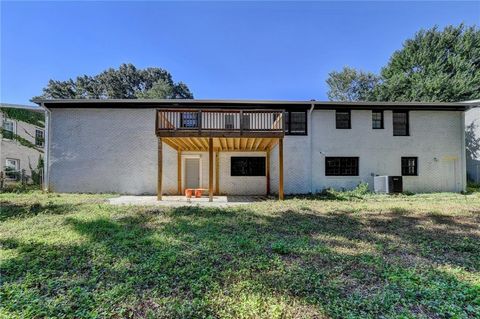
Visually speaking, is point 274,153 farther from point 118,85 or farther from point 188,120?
point 118,85

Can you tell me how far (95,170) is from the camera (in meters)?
12.7

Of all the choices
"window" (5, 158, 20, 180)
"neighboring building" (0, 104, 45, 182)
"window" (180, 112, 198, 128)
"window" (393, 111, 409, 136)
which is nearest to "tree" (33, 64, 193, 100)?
"neighboring building" (0, 104, 45, 182)

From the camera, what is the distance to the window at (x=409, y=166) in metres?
13.3

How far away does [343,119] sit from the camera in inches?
525

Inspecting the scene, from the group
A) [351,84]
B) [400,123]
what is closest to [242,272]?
[400,123]

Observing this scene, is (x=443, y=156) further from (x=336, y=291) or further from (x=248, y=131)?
(x=336, y=291)

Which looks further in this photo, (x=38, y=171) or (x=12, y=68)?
(x=38, y=171)

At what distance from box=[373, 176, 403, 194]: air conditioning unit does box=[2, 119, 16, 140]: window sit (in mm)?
21966

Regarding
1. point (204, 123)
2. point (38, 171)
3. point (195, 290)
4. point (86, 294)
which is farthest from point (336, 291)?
point (38, 171)

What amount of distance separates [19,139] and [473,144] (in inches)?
1166

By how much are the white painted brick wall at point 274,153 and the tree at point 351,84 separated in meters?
19.5

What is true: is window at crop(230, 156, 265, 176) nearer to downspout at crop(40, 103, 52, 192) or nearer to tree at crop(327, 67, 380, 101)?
downspout at crop(40, 103, 52, 192)

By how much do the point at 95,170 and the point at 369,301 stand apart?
1358cm

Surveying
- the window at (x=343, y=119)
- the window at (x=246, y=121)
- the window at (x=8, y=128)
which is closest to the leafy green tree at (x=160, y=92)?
the window at (x=8, y=128)
